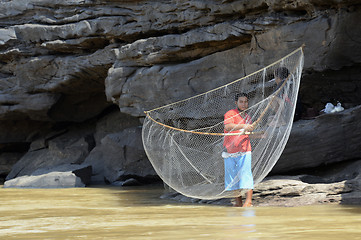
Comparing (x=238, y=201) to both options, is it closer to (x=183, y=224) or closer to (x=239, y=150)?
(x=239, y=150)

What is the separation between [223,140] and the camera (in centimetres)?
670

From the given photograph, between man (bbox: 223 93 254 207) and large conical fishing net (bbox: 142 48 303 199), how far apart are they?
0.03m

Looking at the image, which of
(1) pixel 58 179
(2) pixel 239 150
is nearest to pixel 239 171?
(2) pixel 239 150

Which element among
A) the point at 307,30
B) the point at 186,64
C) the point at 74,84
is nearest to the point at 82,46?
the point at 74,84

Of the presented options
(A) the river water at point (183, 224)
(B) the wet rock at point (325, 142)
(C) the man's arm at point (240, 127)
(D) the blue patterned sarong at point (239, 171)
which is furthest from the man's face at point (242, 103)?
(B) the wet rock at point (325, 142)

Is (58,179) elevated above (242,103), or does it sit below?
below

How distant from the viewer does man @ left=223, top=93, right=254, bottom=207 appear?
6.42 m

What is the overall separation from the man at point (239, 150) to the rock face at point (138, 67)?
1826 mm

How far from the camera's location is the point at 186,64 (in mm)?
11109

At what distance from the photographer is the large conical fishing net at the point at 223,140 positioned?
256 inches

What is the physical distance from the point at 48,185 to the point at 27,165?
143 inches

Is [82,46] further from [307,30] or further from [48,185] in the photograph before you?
[307,30]

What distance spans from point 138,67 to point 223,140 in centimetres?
566

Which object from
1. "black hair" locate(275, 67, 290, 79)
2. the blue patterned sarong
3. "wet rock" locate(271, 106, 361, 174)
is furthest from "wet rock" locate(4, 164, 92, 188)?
"black hair" locate(275, 67, 290, 79)
